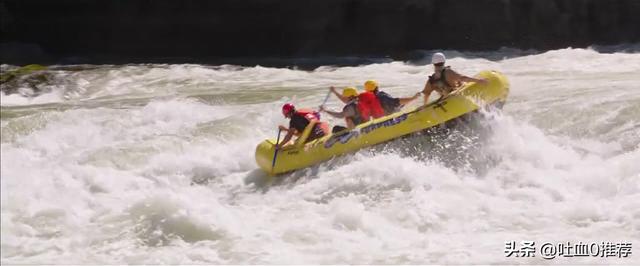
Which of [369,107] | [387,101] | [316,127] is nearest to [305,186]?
[316,127]

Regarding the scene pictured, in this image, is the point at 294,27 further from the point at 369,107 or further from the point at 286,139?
the point at 286,139

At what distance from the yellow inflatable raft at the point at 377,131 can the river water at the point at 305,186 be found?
14 cm

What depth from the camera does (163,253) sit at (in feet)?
20.9

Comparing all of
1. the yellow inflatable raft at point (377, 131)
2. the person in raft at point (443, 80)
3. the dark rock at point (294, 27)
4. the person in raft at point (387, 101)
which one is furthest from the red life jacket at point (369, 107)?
the dark rock at point (294, 27)

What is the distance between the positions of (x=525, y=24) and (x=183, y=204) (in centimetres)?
1393

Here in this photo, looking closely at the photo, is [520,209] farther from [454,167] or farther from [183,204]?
[183,204]

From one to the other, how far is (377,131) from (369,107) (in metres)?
0.50

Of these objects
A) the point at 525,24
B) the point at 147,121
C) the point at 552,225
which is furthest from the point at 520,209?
the point at 525,24

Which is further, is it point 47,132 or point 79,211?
point 47,132

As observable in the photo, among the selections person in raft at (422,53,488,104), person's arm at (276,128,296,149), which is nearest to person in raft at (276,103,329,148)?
person's arm at (276,128,296,149)

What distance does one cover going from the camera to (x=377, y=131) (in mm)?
8609

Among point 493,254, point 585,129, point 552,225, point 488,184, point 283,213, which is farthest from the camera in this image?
point 585,129

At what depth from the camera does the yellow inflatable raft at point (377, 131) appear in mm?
8602

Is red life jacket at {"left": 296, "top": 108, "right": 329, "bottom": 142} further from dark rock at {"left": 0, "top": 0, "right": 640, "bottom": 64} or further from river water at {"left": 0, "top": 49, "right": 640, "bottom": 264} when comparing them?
dark rock at {"left": 0, "top": 0, "right": 640, "bottom": 64}
